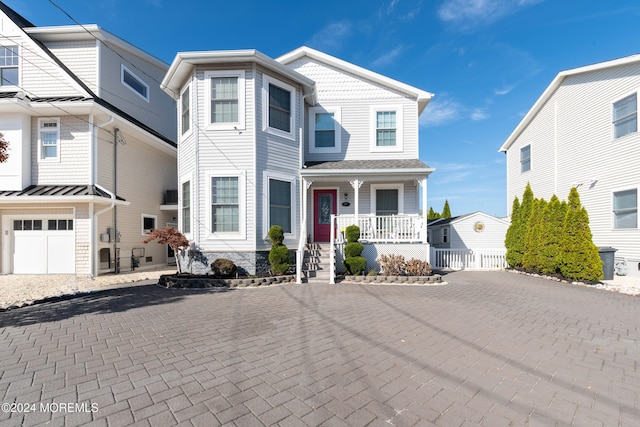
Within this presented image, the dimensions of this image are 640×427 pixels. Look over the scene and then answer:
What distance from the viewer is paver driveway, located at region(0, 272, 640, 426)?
246cm

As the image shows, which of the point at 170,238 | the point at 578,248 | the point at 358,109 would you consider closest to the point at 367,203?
the point at 358,109

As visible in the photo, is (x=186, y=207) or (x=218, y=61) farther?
(x=186, y=207)

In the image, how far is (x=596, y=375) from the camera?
3.15 m

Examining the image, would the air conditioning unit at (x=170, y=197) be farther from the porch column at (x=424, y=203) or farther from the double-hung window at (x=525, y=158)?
the double-hung window at (x=525, y=158)

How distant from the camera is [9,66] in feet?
35.5

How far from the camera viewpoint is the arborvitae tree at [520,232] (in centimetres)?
1120

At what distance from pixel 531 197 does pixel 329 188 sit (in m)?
8.17

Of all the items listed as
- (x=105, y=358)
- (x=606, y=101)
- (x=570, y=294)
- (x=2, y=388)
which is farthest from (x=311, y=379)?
(x=606, y=101)

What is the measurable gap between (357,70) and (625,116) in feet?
32.3

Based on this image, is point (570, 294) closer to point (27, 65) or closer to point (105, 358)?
point (105, 358)

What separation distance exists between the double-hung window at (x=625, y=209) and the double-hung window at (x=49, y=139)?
67.5 ft

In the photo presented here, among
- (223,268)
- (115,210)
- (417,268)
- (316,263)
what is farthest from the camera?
(115,210)

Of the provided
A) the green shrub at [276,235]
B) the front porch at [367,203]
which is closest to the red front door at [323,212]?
the front porch at [367,203]

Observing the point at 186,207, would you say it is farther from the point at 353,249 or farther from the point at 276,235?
the point at 353,249
